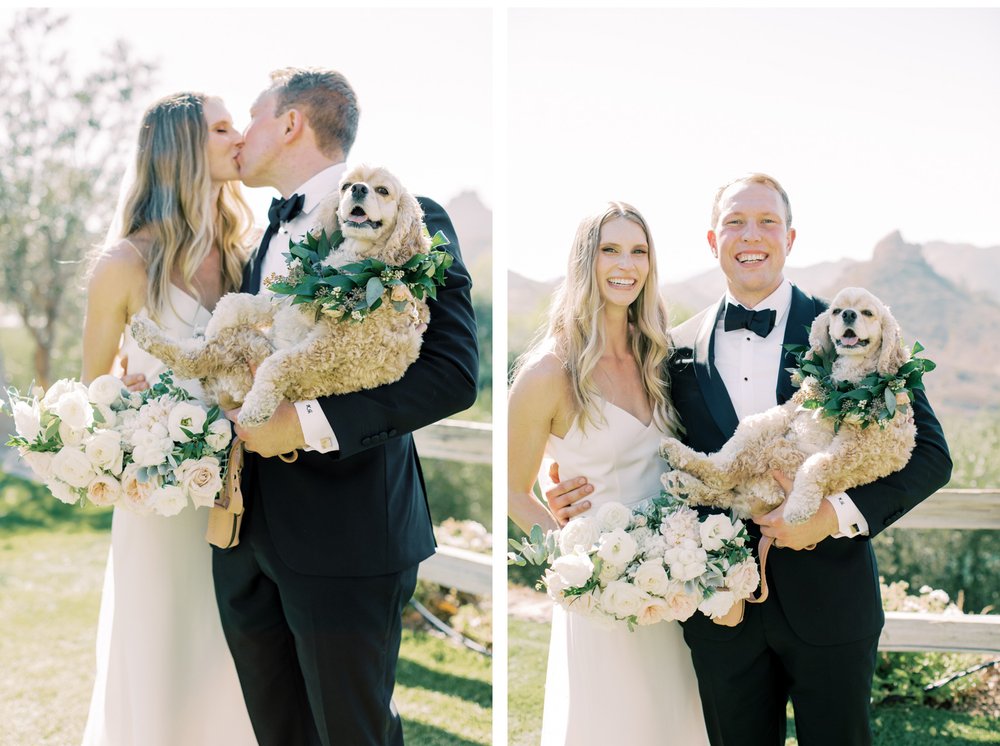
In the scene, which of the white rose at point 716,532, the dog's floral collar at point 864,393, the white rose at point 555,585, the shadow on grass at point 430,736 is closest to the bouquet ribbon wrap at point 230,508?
the white rose at point 555,585

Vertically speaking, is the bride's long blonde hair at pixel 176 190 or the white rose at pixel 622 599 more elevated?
the bride's long blonde hair at pixel 176 190

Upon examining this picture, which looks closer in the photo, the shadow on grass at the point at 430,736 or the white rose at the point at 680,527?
the white rose at the point at 680,527

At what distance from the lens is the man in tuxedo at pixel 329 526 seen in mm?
2633

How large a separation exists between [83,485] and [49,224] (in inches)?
420

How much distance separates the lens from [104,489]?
276 cm

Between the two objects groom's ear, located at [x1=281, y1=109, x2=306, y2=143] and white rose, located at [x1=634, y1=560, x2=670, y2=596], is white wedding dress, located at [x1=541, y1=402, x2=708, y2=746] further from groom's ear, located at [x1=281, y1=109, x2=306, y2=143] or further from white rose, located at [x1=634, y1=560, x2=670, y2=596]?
groom's ear, located at [x1=281, y1=109, x2=306, y2=143]

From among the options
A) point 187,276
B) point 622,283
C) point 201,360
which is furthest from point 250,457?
point 622,283

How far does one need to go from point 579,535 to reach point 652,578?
0.30 meters

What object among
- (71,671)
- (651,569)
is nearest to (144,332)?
(651,569)

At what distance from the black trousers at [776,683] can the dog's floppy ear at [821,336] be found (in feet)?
2.82

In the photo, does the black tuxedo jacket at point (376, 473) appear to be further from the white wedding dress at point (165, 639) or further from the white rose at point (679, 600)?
the white rose at point (679, 600)

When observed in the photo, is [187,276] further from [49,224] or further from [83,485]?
[49,224]

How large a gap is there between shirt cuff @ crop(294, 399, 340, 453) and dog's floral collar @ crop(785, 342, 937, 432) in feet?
5.05

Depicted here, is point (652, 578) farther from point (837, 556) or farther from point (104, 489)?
point (104, 489)
